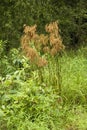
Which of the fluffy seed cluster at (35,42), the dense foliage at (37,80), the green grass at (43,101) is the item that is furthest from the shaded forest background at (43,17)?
Answer: the fluffy seed cluster at (35,42)

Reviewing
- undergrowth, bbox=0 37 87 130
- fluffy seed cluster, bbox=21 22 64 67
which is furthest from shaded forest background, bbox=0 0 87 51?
fluffy seed cluster, bbox=21 22 64 67

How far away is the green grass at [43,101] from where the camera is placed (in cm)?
417

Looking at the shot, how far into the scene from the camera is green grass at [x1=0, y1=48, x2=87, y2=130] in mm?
4172

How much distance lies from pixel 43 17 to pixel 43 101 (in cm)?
318

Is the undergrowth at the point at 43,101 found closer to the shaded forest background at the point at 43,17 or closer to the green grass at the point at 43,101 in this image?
the green grass at the point at 43,101

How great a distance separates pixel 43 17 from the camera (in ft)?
23.6

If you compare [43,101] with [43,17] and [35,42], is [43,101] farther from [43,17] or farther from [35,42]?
[43,17]

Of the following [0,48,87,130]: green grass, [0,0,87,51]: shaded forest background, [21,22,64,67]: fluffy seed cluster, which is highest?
[0,0,87,51]: shaded forest background

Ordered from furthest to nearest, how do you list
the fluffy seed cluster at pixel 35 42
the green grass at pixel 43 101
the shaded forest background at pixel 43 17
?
the shaded forest background at pixel 43 17 < the fluffy seed cluster at pixel 35 42 < the green grass at pixel 43 101

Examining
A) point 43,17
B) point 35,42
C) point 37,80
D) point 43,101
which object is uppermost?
point 43,17

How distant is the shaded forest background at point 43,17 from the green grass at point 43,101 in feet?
6.38

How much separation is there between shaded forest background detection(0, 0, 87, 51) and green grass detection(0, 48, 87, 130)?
6.38 ft

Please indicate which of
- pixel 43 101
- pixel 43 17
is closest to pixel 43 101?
pixel 43 101

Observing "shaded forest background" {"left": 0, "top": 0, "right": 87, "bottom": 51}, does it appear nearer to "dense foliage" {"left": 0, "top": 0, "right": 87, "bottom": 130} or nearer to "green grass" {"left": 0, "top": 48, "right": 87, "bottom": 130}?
"dense foliage" {"left": 0, "top": 0, "right": 87, "bottom": 130}
